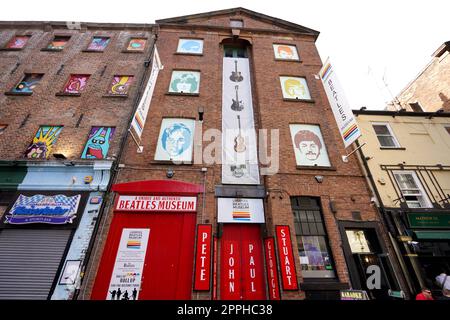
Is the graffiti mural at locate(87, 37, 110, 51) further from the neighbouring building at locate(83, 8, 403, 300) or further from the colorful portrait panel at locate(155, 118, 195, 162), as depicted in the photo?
the colorful portrait panel at locate(155, 118, 195, 162)

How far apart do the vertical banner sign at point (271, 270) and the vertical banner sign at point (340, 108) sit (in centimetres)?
533

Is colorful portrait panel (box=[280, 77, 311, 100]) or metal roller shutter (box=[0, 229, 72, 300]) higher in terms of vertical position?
colorful portrait panel (box=[280, 77, 311, 100])

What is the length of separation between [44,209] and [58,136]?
3.69 metres

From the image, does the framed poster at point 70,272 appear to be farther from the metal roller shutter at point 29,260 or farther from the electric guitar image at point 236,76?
the electric guitar image at point 236,76

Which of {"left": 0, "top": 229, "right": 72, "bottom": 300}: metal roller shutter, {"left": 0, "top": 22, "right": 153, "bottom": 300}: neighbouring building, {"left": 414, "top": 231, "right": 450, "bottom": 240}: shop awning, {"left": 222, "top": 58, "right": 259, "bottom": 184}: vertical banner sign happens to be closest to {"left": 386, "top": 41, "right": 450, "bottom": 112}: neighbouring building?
{"left": 414, "top": 231, "right": 450, "bottom": 240}: shop awning

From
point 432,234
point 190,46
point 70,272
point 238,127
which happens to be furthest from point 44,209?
point 432,234

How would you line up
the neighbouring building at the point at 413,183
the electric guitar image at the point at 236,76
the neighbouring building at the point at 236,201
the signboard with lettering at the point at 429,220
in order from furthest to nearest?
1. the electric guitar image at the point at 236,76
2. the signboard with lettering at the point at 429,220
3. the neighbouring building at the point at 413,183
4. the neighbouring building at the point at 236,201

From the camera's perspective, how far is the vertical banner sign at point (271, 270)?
263 inches

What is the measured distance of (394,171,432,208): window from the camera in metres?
9.33

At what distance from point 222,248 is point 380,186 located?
7756mm

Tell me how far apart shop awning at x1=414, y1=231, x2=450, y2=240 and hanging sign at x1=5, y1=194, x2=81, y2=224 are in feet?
43.8

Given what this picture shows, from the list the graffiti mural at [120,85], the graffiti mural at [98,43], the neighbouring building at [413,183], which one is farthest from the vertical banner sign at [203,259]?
the graffiti mural at [98,43]
